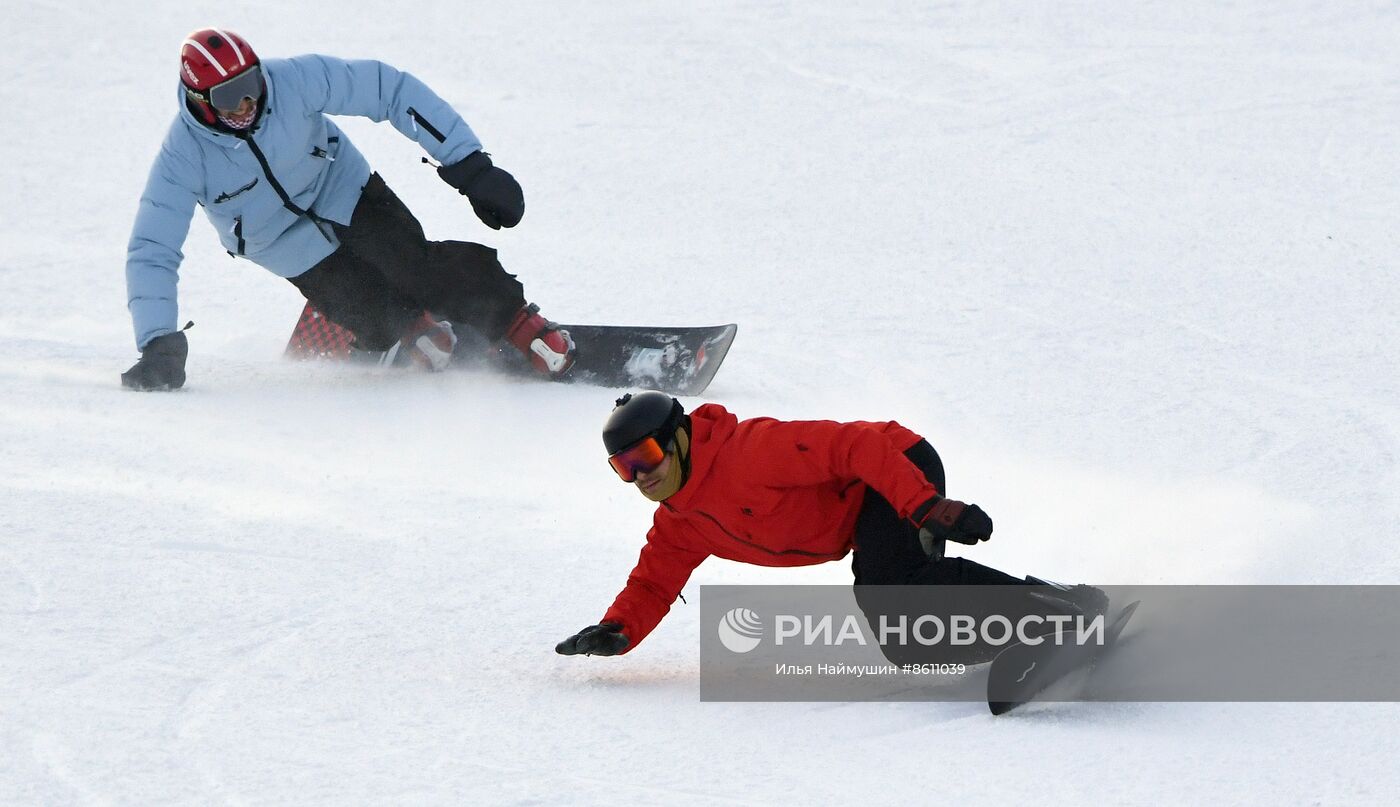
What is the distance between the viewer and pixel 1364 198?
819cm

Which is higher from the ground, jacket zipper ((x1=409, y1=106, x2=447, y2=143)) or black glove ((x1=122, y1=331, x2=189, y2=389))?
jacket zipper ((x1=409, y1=106, x2=447, y2=143))

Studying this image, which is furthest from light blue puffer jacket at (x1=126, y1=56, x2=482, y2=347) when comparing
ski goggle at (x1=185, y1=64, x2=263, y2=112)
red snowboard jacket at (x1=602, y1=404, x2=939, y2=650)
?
red snowboard jacket at (x1=602, y1=404, x2=939, y2=650)

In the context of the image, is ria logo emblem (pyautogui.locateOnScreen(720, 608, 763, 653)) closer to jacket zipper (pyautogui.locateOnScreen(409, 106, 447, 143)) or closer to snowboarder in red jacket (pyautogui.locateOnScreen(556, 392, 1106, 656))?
snowboarder in red jacket (pyautogui.locateOnScreen(556, 392, 1106, 656))

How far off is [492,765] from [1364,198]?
21.3ft

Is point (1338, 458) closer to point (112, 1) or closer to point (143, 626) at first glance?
point (143, 626)

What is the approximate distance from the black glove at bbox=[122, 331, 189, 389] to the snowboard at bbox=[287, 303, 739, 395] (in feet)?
2.25

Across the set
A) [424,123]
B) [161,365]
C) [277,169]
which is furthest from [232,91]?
[161,365]

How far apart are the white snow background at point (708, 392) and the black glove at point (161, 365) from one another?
13 centimetres

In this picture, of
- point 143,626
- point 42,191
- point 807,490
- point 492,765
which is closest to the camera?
point 492,765

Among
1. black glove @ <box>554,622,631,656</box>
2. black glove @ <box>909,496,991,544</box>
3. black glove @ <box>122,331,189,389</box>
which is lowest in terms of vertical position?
black glove @ <box>122,331,189,389</box>

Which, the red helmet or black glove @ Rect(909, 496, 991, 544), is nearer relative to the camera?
black glove @ Rect(909, 496, 991, 544)

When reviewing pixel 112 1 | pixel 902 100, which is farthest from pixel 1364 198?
pixel 112 1

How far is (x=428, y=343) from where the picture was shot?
22.4 feet

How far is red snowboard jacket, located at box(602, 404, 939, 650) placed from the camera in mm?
3477
